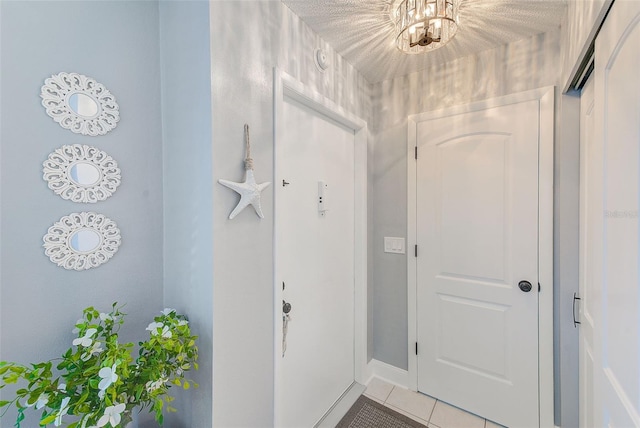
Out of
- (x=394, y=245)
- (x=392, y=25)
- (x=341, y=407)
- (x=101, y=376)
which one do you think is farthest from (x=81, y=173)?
(x=341, y=407)

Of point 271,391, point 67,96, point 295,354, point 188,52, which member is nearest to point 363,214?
point 295,354

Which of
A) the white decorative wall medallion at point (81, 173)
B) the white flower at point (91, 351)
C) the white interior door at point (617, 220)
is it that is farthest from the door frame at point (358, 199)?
the white flower at point (91, 351)

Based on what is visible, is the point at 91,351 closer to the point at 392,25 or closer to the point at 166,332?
the point at 166,332

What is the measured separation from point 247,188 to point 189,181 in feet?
0.83

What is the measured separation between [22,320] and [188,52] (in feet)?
3.81

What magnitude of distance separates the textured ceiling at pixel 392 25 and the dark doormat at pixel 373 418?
7.94ft

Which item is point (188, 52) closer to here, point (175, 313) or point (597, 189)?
point (175, 313)

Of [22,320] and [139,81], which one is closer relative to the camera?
[22,320]

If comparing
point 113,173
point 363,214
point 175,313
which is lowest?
point 175,313

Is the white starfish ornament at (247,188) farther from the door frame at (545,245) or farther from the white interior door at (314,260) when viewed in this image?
the door frame at (545,245)

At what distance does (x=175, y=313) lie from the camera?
1099 millimetres

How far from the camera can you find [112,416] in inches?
30.3

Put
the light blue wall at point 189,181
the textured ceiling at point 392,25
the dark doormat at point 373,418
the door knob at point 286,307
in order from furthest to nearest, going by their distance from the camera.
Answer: the dark doormat at point 373,418 → the door knob at point 286,307 → the textured ceiling at point 392,25 → the light blue wall at point 189,181

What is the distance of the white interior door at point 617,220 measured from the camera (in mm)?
656
